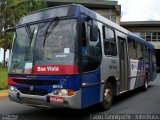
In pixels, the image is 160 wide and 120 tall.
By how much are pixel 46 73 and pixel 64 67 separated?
52cm

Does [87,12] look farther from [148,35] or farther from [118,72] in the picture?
[148,35]

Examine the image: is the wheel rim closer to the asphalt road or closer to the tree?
the asphalt road

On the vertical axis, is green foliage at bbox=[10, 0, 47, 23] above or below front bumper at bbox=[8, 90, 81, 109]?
above

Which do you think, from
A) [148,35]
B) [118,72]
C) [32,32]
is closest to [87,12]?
[32,32]

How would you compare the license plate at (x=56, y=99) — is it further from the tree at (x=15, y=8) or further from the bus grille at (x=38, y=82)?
the tree at (x=15, y=8)

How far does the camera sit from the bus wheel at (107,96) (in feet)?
30.1

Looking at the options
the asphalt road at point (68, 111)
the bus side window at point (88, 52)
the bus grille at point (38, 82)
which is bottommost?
the asphalt road at point (68, 111)

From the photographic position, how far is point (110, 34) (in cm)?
988

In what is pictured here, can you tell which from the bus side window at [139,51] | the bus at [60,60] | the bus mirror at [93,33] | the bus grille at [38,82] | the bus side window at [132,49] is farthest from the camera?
the bus side window at [139,51]

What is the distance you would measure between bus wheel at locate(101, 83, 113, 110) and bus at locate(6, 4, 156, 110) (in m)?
0.03

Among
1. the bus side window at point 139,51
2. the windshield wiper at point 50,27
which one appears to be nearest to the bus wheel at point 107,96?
the windshield wiper at point 50,27

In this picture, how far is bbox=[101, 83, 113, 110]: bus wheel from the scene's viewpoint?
9180 mm

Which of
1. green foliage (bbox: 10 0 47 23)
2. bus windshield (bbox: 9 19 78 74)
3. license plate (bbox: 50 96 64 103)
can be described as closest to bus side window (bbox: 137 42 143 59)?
bus windshield (bbox: 9 19 78 74)

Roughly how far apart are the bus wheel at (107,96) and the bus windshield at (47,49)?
2.16m
